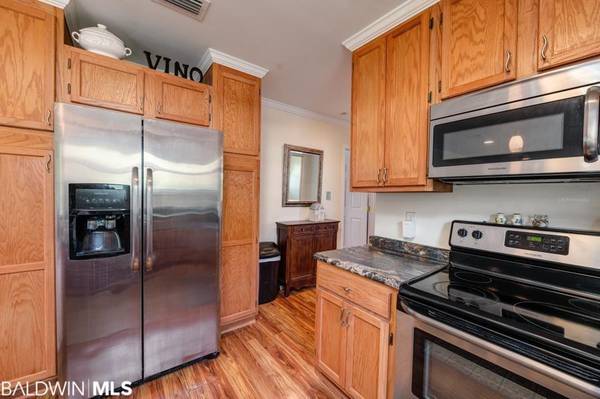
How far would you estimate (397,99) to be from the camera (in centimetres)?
160

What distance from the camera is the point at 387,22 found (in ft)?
5.50

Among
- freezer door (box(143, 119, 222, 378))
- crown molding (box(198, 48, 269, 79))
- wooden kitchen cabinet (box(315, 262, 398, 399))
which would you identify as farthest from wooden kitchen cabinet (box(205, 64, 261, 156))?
wooden kitchen cabinet (box(315, 262, 398, 399))

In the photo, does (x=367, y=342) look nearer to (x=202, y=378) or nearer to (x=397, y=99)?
(x=202, y=378)

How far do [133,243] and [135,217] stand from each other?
0.17 m

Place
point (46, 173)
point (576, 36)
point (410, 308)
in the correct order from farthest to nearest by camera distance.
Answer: point (46, 173)
point (410, 308)
point (576, 36)

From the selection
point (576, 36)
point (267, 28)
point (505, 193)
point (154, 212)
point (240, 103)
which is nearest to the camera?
point (576, 36)

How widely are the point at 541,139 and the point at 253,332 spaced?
2.54m

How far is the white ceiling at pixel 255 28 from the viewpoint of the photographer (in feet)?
5.40

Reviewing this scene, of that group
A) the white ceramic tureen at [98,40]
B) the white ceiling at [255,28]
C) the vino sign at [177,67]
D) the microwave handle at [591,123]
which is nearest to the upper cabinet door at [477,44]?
the microwave handle at [591,123]

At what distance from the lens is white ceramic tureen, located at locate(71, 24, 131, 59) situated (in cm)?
169

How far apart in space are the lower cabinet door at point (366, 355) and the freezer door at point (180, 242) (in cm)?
112

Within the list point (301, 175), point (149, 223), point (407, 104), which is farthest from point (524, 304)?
point (301, 175)

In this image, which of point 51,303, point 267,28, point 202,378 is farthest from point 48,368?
point 267,28

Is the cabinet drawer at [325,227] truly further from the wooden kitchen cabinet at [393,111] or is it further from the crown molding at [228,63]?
the crown molding at [228,63]
